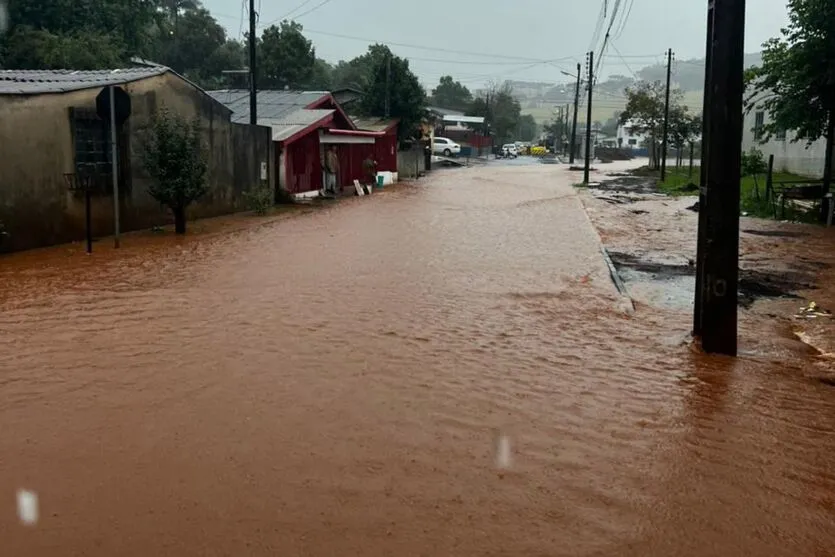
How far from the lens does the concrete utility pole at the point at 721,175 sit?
7582mm

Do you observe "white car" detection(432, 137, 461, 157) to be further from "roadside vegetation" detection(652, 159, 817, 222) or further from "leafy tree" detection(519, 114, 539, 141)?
"leafy tree" detection(519, 114, 539, 141)

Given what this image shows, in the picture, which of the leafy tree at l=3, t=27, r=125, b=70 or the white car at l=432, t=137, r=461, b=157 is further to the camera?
the white car at l=432, t=137, r=461, b=157

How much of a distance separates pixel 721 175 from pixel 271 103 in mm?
27358

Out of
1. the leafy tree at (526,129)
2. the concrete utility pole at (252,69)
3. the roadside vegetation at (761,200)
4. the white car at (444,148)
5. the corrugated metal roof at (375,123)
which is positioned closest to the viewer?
the roadside vegetation at (761,200)

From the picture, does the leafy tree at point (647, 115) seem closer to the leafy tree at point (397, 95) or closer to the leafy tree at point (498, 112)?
the leafy tree at point (397, 95)

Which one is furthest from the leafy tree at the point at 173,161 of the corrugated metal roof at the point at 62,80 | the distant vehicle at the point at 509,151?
the distant vehicle at the point at 509,151

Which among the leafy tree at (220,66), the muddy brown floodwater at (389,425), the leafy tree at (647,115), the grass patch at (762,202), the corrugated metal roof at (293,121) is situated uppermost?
the leafy tree at (220,66)

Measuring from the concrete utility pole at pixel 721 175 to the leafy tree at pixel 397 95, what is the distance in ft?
134

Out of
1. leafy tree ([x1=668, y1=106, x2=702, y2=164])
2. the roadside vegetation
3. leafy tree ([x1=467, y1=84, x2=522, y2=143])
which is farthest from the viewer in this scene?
leafy tree ([x1=467, y1=84, x2=522, y2=143])

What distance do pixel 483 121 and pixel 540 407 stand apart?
92917 mm

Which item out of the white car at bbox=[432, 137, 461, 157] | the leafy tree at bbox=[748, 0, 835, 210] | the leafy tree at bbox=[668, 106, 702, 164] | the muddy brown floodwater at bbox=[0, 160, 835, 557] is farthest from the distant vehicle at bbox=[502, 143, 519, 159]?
the muddy brown floodwater at bbox=[0, 160, 835, 557]

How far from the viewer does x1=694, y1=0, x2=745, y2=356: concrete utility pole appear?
7582mm

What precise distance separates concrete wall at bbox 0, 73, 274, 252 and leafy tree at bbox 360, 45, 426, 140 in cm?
2772

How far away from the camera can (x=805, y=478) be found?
5.09 m
